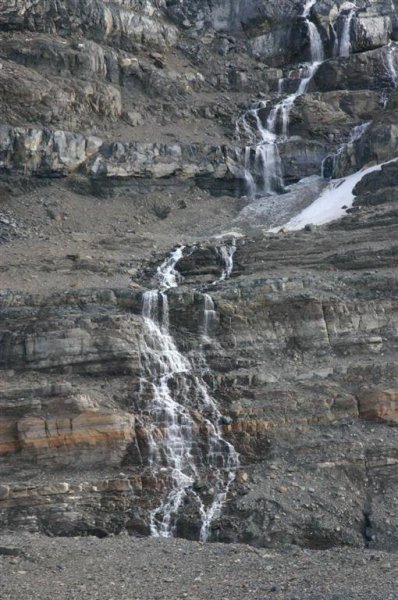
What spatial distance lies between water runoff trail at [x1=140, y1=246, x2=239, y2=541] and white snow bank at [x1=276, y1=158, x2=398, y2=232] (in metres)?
11.5

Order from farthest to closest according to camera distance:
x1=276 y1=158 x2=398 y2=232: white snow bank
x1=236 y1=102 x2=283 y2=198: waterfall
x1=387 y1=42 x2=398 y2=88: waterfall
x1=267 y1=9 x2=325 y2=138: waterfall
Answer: x1=387 y1=42 x2=398 y2=88: waterfall
x1=267 y1=9 x2=325 y2=138: waterfall
x1=236 y1=102 x2=283 y2=198: waterfall
x1=276 y1=158 x2=398 y2=232: white snow bank

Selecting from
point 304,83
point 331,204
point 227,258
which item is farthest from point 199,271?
point 304,83

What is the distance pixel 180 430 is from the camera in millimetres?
28047

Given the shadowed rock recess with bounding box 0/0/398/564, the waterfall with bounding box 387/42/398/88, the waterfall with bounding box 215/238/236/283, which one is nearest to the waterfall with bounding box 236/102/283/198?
the shadowed rock recess with bounding box 0/0/398/564

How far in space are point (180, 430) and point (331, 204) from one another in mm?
18579

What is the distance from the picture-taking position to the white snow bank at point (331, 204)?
41.5 meters

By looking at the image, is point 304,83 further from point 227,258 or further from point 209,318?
point 209,318

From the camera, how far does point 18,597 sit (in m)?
19.6

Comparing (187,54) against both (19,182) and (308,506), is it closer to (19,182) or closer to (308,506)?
(19,182)

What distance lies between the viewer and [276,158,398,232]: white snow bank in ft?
136

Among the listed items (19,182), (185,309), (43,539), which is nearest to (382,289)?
(185,309)

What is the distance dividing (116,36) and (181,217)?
581 inches

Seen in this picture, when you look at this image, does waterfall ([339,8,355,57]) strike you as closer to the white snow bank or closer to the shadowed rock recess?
the shadowed rock recess

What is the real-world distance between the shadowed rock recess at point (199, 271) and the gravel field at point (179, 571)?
2039mm
